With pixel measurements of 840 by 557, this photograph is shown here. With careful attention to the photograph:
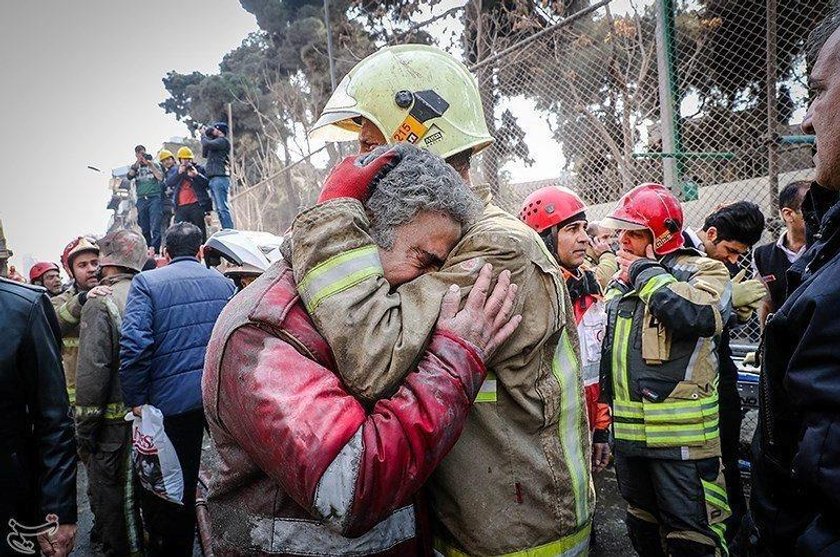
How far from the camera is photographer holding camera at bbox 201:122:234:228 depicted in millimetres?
9914

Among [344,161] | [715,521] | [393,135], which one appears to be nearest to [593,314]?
[715,521]

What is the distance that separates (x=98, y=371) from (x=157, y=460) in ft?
2.78

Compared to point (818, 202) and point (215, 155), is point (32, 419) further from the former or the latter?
point (215, 155)

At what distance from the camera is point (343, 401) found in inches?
43.1

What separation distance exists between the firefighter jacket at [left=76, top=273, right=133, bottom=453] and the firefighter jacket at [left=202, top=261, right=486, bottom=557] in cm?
289

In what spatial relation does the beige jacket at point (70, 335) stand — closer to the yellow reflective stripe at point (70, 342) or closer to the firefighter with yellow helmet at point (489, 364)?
the yellow reflective stripe at point (70, 342)

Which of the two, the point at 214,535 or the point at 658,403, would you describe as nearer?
the point at 214,535

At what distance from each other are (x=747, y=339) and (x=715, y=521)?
2.60 metres

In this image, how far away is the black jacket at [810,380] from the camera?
1040 mm

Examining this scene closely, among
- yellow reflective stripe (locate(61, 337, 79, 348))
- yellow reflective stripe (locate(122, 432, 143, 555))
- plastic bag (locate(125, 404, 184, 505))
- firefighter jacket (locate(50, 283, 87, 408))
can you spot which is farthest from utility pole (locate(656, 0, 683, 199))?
yellow reflective stripe (locate(61, 337, 79, 348))

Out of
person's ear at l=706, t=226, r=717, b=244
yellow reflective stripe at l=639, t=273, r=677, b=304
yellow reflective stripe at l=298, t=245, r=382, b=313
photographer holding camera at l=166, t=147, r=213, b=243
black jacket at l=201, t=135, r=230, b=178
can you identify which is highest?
black jacket at l=201, t=135, r=230, b=178

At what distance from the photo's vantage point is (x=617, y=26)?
226 inches

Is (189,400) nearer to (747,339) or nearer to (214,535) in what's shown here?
(214,535)

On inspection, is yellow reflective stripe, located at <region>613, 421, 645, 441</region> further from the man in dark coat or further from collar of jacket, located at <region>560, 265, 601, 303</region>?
the man in dark coat
